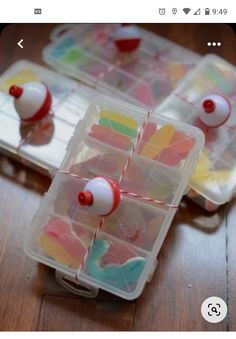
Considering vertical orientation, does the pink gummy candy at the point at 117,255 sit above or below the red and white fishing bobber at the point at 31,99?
below

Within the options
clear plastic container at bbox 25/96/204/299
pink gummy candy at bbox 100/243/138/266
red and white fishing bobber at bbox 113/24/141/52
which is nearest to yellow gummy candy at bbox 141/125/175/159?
clear plastic container at bbox 25/96/204/299

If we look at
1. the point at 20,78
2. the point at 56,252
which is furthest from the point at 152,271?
the point at 20,78

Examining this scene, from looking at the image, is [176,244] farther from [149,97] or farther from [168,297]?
[149,97]

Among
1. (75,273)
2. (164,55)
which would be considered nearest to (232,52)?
(164,55)
